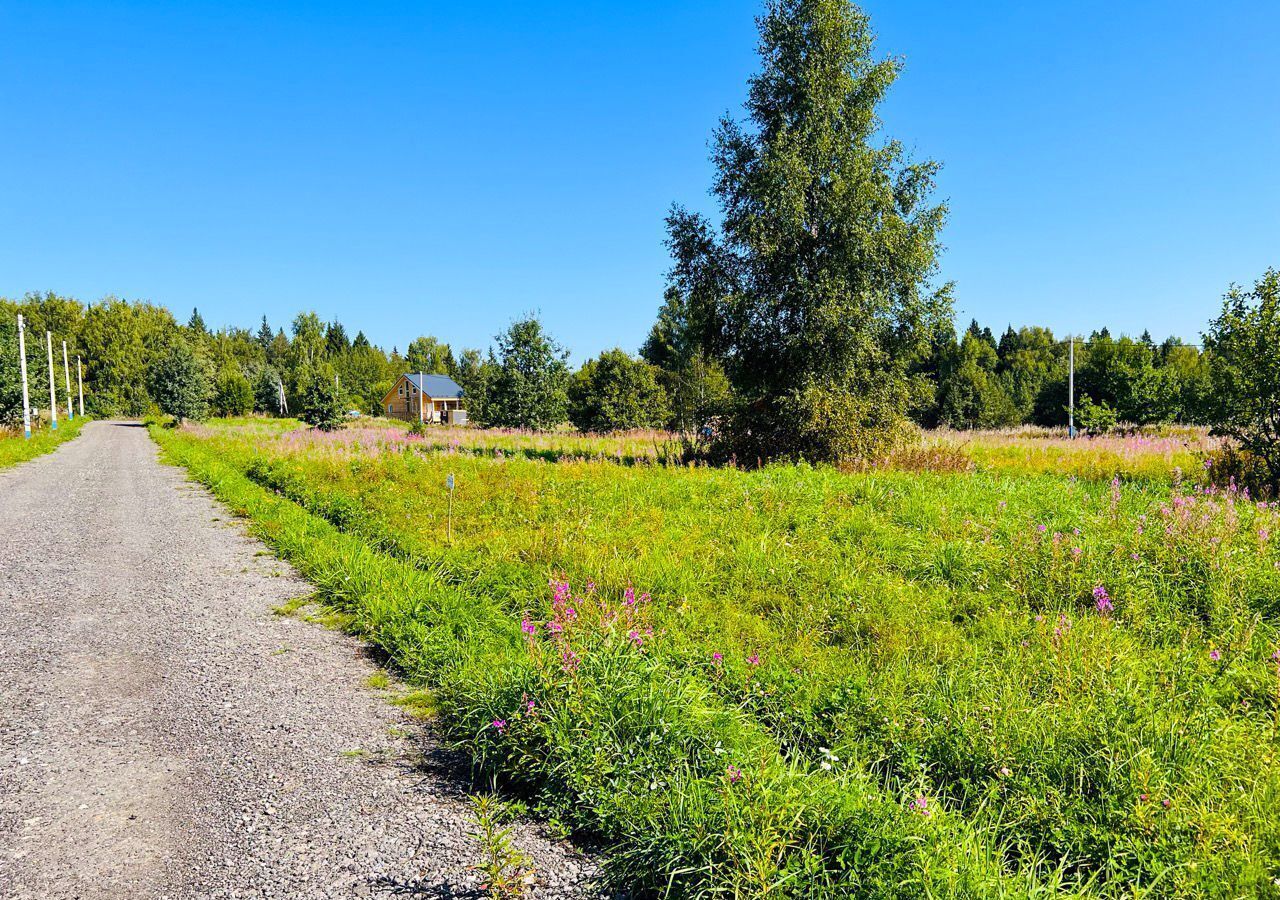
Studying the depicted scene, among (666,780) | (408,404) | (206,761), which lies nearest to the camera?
(666,780)

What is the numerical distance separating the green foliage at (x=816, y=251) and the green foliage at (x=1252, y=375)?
6.68m

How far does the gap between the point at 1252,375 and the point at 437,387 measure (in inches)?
2824

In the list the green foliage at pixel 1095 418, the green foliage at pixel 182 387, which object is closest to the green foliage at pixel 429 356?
the green foliage at pixel 182 387

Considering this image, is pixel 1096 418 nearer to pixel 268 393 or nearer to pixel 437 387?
pixel 437 387

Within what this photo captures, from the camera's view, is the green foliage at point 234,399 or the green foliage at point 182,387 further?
the green foliage at point 234,399

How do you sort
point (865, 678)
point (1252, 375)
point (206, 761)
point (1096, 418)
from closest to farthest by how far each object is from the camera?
point (206, 761), point (865, 678), point (1252, 375), point (1096, 418)

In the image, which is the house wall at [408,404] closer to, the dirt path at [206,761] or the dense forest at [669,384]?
the dense forest at [669,384]

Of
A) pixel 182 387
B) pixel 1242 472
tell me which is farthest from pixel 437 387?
pixel 1242 472

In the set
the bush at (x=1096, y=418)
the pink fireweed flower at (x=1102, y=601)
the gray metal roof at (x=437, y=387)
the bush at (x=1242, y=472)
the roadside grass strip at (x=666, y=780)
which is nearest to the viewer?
the roadside grass strip at (x=666, y=780)

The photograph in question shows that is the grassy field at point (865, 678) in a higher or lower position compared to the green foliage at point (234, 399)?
→ lower

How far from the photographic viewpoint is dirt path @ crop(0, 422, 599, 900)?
276cm

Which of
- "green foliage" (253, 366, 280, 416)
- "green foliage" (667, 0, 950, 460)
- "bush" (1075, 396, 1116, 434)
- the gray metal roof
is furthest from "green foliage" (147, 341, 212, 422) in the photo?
"bush" (1075, 396, 1116, 434)

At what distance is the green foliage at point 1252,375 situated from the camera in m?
10.2

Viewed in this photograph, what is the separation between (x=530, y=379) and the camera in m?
31.9
